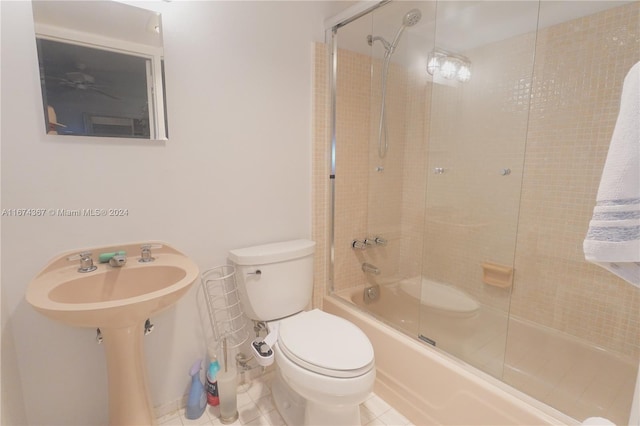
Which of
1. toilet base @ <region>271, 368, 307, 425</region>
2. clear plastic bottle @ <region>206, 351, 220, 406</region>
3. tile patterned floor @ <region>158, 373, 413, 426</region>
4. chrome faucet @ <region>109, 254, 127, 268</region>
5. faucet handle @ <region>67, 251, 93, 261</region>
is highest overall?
faucet handle @ <region>67, 251, 93, 261</region>

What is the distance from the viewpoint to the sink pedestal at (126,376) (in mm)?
1115

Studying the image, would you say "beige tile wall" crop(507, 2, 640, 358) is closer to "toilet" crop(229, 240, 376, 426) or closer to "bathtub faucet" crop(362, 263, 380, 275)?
"bathtub faucet" crop(362, 263, 380, 275)

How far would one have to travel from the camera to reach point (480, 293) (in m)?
1.90

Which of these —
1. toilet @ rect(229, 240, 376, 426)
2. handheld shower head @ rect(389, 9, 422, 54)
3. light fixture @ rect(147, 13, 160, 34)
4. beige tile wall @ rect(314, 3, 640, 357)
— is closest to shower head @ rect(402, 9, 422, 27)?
handheld shower head @ rect(389, 9, 422, 54)

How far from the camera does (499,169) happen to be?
1797 millimetres

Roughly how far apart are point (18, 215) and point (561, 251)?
2.42 m

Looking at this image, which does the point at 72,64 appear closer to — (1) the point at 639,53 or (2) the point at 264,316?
(2) the point at 264,316

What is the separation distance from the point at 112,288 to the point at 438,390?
1384 millimetres

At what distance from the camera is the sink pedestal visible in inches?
43.9

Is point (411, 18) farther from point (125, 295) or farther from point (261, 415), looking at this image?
point (261, 415)

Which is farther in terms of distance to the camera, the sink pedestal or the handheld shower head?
the handheld shower head

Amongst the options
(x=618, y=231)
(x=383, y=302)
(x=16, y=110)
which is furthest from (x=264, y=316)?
(x=618, y=231)

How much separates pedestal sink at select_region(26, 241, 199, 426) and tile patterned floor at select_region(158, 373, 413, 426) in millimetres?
211

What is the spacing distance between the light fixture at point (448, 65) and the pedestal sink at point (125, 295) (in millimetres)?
1758
